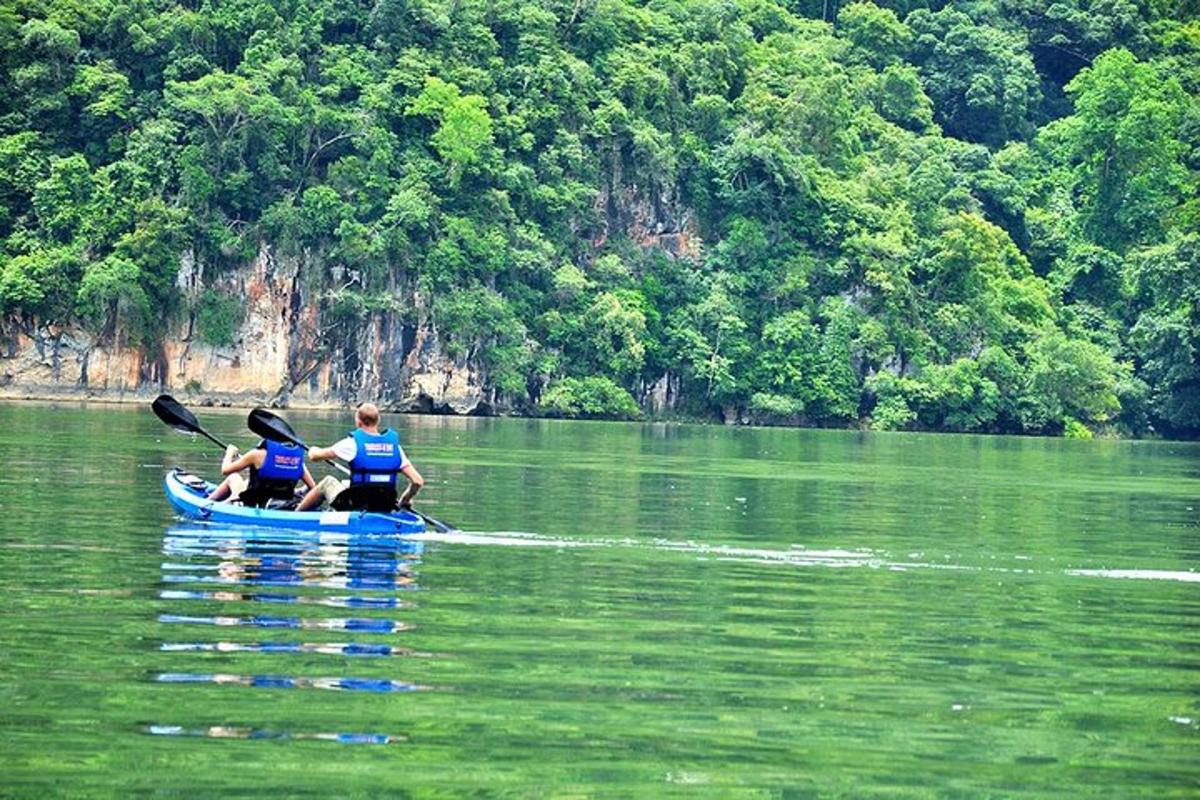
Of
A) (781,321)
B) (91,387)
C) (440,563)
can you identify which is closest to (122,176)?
(91,387)

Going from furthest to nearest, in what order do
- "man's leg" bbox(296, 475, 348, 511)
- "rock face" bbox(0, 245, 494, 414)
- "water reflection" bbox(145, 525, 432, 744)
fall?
"rock face" bbox(0, 245, 494, 414) → "man's leg" bbox(296, 475, 348, 511) → "water reflection" bbox(145, 525, 432, 744)

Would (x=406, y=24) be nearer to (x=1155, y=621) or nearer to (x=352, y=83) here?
(x=352, y=83)

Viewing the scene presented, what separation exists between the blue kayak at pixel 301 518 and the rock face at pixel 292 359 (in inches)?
2226

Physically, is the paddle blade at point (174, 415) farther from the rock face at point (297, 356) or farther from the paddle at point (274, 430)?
the rock face at point (297, 356)

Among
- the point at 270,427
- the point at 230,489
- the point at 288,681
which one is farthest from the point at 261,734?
the point at 230,489

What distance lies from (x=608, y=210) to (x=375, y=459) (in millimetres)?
69378

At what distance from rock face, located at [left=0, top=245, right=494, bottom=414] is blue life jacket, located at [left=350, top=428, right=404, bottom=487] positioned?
190ft

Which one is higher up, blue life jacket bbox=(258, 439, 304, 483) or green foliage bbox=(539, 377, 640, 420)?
green foliage bbox=(539, 377, 640, 420)

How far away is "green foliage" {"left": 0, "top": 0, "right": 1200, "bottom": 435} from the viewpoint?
81875 mm

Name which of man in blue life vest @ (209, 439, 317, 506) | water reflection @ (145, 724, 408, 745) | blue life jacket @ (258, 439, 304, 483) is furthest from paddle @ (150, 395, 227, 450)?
water reflection @ (145, 724, 408, 745)

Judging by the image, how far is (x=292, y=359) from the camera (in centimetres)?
8256

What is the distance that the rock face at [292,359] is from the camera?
80.7m

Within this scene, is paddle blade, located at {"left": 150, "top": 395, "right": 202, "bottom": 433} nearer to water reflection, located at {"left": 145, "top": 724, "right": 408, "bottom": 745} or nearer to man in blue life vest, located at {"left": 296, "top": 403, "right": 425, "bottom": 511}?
man in blue life vest, located at {"left": 296, "top": 403, "right": 425, "bottom": 511}

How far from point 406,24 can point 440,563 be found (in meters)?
68.6
